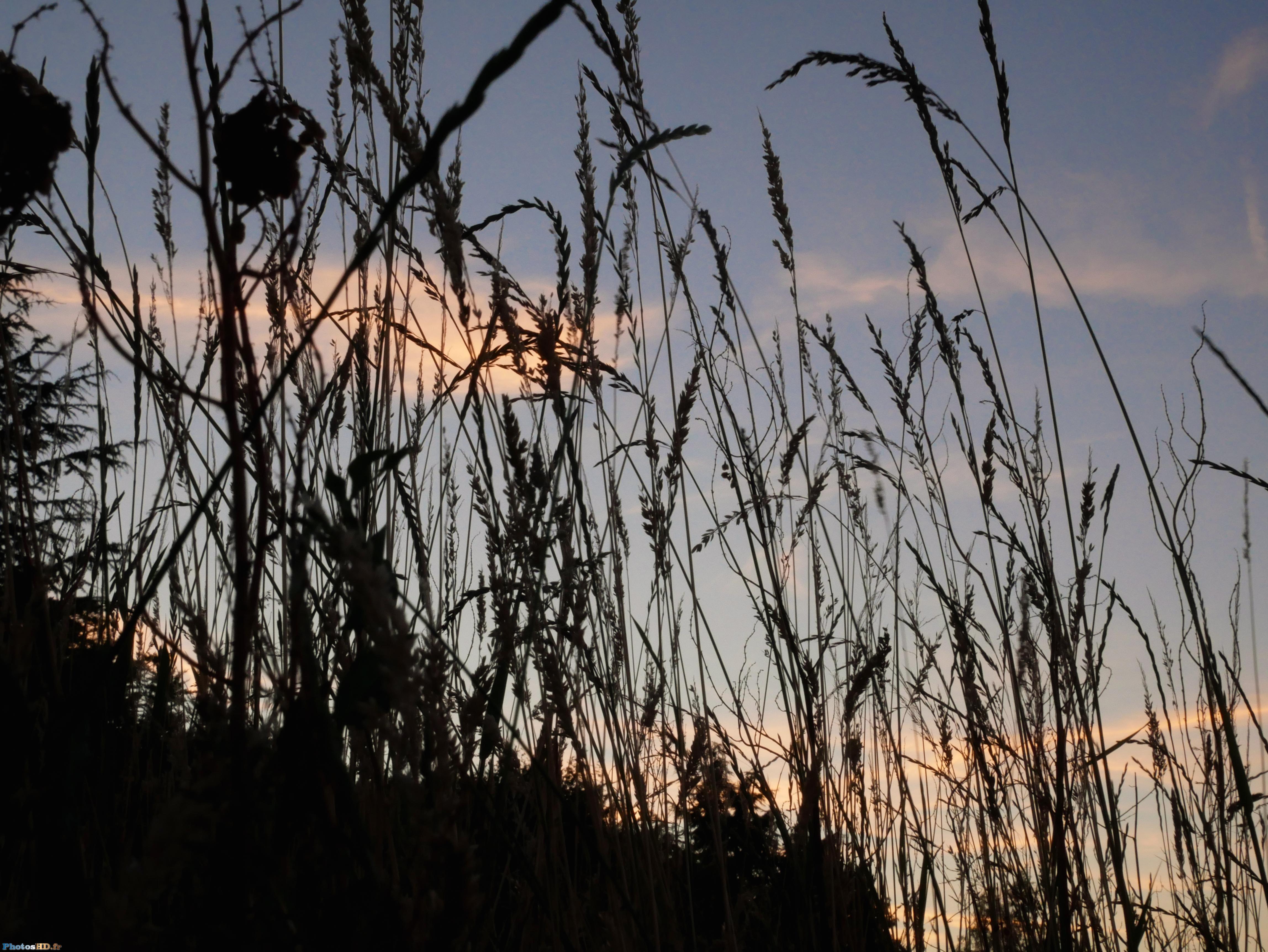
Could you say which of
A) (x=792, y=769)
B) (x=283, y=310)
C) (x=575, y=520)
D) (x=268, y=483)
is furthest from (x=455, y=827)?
(x=792, y=769)

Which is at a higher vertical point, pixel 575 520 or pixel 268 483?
pixel 575 520

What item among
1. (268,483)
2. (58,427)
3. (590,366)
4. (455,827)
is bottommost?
(455,827)

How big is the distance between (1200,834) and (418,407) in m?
1.75

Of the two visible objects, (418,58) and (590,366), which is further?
(418,58)

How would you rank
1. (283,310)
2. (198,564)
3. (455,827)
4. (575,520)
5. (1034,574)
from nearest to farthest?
(455,827) → (283,310) → (575,520) → (198,564) → (1034,574)

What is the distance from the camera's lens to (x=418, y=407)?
67.9 inches

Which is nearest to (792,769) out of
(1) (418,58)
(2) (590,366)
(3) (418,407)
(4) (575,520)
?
(4) (575,520)

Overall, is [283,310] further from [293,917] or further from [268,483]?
[293,917]

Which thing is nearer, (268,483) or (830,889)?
(268,483)

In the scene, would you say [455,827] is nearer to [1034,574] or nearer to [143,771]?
[143,771]

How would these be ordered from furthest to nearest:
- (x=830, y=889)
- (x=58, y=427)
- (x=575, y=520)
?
(x=58, y=427) → (x=575, y=520) → (x=830, y=889)

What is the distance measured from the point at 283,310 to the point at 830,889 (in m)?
1.03

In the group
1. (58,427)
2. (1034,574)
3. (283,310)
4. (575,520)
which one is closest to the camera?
(283,310)

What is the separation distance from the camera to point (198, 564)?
1560mm
